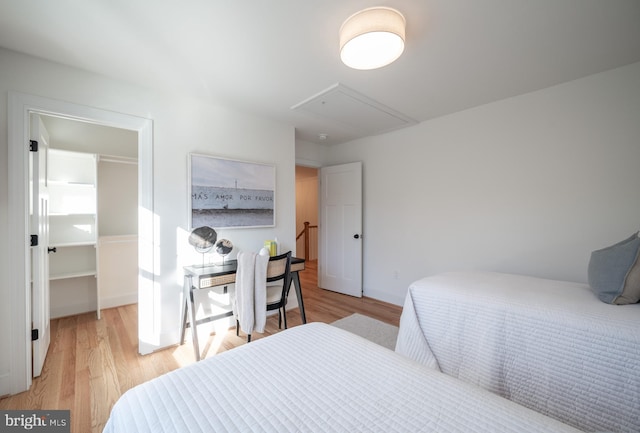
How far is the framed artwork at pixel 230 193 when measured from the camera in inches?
102

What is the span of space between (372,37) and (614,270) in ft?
6.30

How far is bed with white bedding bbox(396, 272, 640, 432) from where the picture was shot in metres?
1.17

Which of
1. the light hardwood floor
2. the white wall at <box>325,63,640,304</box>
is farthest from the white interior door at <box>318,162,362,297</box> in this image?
the light hardwood floor

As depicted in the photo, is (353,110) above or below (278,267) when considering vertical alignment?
above

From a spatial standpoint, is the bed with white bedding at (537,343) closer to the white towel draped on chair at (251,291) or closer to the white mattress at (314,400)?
the white mattress at (314,400)

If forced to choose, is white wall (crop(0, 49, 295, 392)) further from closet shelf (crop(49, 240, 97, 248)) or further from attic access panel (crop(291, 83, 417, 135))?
closet shelf (crop(49, 240, 97, 248))

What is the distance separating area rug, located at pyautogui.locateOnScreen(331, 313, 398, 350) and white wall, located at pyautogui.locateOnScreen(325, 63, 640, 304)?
0.77 m

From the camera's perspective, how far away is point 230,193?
2.82 metres

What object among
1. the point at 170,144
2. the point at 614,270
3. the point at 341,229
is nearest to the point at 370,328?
the point at 341,229

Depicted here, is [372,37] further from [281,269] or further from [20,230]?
[20,230]

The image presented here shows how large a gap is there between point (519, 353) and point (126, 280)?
13.9ft

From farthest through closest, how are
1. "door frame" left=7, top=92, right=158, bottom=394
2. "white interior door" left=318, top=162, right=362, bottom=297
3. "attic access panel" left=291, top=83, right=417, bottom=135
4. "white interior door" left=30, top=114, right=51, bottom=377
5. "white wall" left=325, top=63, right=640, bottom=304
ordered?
"white interior door" left=318, top=162, right=362, bottom=297 < "attic access panel" left=291, top=83, right=417, bottom=135 < "white wall" left=325, top=63, right=640, bottom=304 < "white interior door" left=30, top=114, right=51, bottom=377 < "door frame" left=7, top=92, right=158, bottom=394

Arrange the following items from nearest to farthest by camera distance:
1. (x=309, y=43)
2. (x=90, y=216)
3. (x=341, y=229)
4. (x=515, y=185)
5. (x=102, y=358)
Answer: (x=309, y=43)
(x=102, y=358)
(x=515, y=185)
(x=90, y=216)
(x=341, y=229)

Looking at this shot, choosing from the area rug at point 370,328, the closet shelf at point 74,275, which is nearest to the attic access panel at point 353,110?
the area rug at point 370,328
